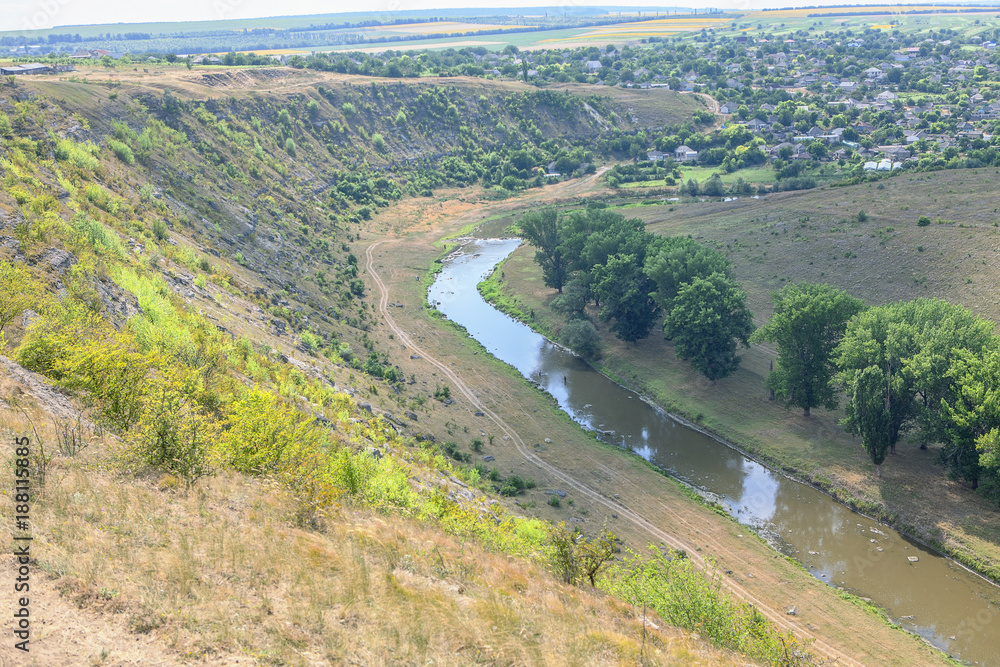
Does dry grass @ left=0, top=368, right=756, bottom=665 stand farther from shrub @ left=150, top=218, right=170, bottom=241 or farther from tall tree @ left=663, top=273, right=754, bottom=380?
tall tree @ left=663, top=273, right=754, bottom=380

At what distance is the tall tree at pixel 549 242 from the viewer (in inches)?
2832

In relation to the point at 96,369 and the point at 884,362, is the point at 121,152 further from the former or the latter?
the point at 884,362

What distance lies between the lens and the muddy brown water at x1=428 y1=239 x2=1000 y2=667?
31.6m

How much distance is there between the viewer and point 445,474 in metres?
35.4

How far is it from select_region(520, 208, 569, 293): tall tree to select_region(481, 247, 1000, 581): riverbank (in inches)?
298

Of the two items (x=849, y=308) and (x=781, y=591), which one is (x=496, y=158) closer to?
(x=849, y=308)

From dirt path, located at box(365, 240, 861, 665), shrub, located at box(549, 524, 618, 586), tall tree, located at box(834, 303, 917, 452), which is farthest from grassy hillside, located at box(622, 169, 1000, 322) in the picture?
shrub, located at box(549, 524, 618, 586)

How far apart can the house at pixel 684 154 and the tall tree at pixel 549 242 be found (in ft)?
231

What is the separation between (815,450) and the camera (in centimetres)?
4338

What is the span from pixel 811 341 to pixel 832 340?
56.9 inches

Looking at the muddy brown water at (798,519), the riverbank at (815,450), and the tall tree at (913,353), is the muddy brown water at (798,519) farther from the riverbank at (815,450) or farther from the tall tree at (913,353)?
the tall tree at (913,353)

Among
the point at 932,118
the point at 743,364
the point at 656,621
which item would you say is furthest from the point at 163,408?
the point at 932,118

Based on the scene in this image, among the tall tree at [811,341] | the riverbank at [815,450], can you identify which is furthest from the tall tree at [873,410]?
the tall tree at [811,341]

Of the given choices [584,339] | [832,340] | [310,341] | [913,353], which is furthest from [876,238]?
[310,341]
